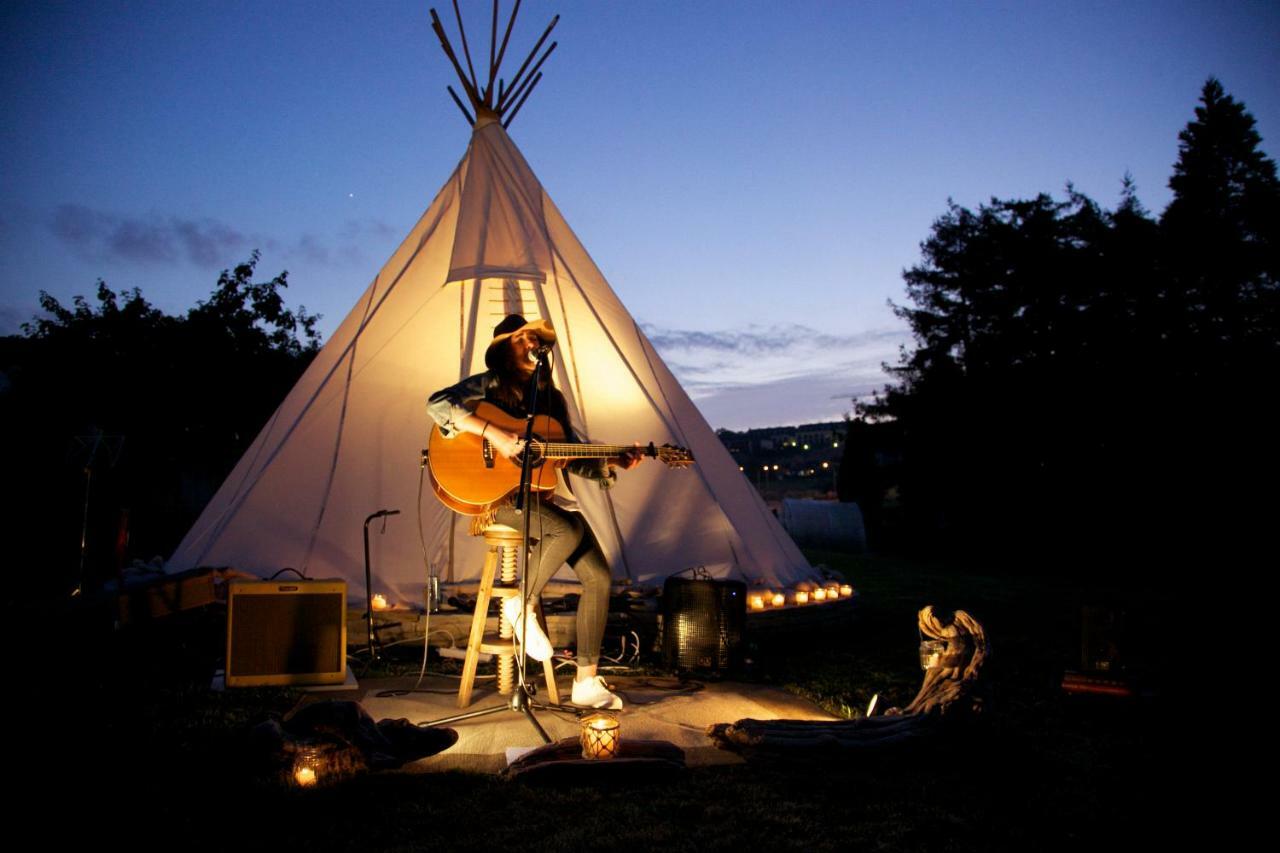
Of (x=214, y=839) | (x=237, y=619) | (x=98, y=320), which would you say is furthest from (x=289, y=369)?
(x=214, y=839)

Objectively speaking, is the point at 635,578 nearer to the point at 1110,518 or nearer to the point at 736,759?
the point at 736,759

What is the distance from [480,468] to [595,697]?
1.08 m

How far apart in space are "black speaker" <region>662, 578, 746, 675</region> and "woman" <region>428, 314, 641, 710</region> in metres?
0.86

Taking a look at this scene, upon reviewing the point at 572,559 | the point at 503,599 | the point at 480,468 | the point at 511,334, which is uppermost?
the point at 511,334

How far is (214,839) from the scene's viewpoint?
2186 mm

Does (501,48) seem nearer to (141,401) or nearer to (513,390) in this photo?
(513,390)

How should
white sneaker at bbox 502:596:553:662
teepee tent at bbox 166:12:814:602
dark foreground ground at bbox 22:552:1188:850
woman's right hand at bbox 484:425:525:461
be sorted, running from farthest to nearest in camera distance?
teepee tent at bbox 166:12:814:602 → white sneaker at bbox 502:596:553:662 → woman's right hand at bbox 484:425:525:461 → dark foreground ground at bbox 22:552:1188:850

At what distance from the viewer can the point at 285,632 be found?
4020 mm

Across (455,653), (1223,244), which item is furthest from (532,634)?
(1223,244)

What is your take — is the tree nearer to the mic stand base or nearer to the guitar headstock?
the guitar headstock

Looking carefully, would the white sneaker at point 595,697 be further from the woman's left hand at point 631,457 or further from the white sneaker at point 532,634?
the woman's left hand at point 631,457

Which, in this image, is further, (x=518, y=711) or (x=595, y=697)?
(x=595, y=697)

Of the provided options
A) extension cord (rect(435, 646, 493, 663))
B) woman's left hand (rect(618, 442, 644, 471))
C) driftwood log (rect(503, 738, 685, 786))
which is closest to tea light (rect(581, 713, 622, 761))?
driftwood log (rect(503, 738, 685, 786))

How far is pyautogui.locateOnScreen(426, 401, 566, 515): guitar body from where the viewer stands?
3.78 meters
